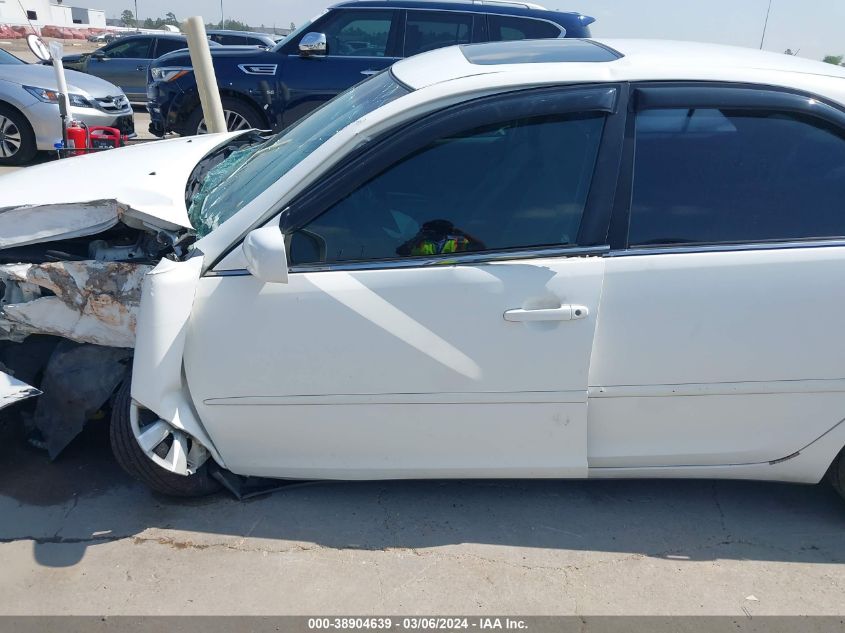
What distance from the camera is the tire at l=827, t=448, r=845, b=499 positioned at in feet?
9.29

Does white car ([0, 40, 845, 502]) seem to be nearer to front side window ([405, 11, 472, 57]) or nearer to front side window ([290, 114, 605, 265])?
front side window ([290, 114, 605, 265])

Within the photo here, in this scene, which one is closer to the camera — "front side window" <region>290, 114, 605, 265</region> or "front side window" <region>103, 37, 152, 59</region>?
"front side window" <region>290, 114, 605, 265</region>

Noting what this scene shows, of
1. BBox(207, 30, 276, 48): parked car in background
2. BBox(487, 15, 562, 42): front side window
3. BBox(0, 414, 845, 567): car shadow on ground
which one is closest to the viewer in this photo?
BBox(0, 414, 845, 567): car shadow on ground

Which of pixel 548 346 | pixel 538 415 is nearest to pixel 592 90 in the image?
pixel 548 346

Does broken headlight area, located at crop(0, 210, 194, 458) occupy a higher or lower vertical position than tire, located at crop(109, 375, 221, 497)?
higher

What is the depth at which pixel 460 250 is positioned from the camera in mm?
2609

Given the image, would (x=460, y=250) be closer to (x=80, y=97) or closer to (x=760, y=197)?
(x=760, y=197)

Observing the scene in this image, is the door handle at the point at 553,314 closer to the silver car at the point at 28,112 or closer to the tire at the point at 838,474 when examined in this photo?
the tire at the point at 838,474

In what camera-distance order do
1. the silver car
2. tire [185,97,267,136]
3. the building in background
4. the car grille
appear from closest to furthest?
1. tire [185,97,267,136]
2. the silver car
3. the car grille
4. the building in background

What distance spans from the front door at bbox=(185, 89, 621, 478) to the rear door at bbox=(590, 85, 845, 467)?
0.15 meters

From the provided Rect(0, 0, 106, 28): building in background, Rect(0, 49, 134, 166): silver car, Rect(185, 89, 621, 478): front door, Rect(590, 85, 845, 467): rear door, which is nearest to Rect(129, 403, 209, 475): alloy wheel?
Rect(185, 89, 621, 478): front door

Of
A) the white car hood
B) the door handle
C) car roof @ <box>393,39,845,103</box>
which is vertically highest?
car roof @ <box>393,39,845,103</box>

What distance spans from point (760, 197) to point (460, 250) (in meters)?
→ 1.05

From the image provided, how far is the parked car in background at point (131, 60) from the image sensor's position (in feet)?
49.2
